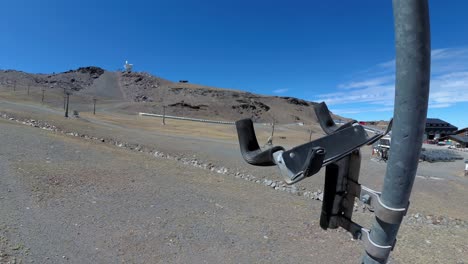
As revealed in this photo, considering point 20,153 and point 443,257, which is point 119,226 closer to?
point 443,257

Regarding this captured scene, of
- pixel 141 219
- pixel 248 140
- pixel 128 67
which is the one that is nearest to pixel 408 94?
pixel 248 140

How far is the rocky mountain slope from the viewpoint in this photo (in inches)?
4960

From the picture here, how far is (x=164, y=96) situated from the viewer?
478 ft

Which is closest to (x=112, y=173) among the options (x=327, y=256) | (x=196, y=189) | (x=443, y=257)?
(x=196, y=189)

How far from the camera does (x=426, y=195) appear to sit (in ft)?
59.7

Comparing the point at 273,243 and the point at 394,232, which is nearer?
the point at 394,232

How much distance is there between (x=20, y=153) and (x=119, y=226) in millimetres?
7749

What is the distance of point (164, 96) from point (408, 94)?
149 metres

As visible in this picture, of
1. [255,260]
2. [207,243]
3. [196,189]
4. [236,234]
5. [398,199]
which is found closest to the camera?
[398,199]

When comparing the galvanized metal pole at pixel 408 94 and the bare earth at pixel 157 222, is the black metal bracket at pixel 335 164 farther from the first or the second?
the bare earth at pixel 157 222

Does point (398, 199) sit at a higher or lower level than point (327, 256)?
higher

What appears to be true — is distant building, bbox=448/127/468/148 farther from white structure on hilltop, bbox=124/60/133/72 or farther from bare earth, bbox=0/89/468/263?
white structure on hilltop, bbox=124/60/133/72

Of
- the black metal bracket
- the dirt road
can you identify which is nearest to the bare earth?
the dirt road

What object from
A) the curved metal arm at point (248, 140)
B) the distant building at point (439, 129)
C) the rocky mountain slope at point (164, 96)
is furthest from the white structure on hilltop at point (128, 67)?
the curved metal arm at point (248, 140)
